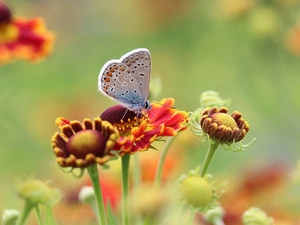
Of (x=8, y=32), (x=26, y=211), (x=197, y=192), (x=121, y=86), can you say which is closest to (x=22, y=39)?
(x=8, y=32)

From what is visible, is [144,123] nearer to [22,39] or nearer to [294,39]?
[22,39]

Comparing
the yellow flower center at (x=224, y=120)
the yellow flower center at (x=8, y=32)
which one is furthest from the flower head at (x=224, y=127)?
the yellow flower center at (x=8, y=32)

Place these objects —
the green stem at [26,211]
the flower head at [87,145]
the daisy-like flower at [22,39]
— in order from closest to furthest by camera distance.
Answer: the flower head at [87,145], the green stem at [26,211], the daisy-like flower at [22,39]

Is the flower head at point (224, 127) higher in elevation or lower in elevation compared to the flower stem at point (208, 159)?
higher

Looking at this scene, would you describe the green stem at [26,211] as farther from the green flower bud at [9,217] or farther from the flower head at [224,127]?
the flower head at [224,127]

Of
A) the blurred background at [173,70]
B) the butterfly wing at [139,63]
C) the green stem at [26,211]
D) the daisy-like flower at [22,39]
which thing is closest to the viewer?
the green stem at [26,211]

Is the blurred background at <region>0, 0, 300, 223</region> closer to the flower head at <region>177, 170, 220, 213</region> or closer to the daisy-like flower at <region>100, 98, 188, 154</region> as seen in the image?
the daisy-like flower at <region>100, 98, 188, 154</region>

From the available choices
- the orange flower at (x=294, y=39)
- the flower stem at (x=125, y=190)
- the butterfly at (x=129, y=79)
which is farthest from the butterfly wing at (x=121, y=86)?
the orange flower at (x=294, y=39)

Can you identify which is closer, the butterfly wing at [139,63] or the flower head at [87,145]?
the flower head at [87,145]

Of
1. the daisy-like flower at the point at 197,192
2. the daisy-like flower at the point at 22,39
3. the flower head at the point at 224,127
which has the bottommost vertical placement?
the daisy-like flower at the point at 197,192
